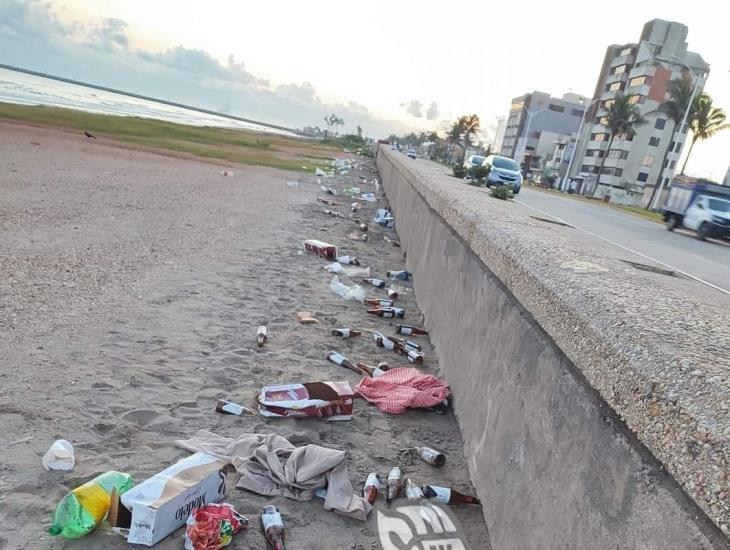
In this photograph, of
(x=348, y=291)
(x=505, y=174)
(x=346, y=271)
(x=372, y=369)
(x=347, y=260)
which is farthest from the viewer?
(x=505, y=174)

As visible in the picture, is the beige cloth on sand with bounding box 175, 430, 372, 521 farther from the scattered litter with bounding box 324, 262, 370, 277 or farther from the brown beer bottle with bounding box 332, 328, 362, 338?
the scattered litter with bounding box 324, 262, 370, 277

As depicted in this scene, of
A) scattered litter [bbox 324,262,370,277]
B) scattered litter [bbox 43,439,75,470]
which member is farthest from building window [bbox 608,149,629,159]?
scattered litter [bbox 43,439,75,470]

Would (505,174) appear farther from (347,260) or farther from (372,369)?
(372,369)

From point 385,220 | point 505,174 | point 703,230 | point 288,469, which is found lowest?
point 385,220

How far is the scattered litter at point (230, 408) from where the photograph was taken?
366cm

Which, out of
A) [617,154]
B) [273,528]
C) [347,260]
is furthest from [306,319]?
[617,154]

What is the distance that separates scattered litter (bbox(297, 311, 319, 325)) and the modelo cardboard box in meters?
2.95

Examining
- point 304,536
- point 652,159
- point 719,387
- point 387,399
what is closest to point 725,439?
point 719,387

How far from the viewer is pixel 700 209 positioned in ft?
53.7

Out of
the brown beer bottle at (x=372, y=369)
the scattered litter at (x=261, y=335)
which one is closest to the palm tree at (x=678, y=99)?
the brown beer bottle at (x=372, y=369)

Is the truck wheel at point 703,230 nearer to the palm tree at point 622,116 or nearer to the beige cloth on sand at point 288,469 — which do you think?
the beige cloth on sand at point 288,469

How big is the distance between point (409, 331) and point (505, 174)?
17.8 meters

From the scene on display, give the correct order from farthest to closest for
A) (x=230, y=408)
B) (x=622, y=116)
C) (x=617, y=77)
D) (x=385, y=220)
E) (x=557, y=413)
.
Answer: (x=617, y=77) → (x=622, y=116) → (x=385, y=220) → (x=230, y=408) → (x=557, y=413)

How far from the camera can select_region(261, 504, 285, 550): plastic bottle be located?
259 cm
